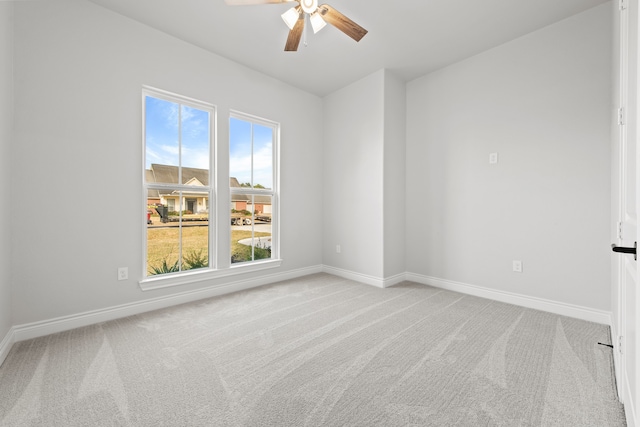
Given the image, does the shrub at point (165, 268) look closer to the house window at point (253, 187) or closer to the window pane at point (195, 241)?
the window pane at point (195, 241)

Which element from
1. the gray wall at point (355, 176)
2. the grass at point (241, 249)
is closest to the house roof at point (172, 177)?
the grass at point (241, 249)

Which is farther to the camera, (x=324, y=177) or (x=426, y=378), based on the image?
(x=324, y=177)

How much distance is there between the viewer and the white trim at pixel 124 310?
85.4 inches

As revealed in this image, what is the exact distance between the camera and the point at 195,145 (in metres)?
3.18

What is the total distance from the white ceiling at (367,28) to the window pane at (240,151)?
0.77 meters

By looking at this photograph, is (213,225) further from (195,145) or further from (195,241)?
(195,145)

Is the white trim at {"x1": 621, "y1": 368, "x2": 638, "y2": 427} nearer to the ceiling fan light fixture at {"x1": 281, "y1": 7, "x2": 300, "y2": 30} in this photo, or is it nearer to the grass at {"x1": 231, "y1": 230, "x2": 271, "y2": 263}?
the ceiling fan light fixture at {"x1": 281, "y1": 7, "x2": 300, "y2": 30}

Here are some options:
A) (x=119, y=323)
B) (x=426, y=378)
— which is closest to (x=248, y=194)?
(x=119, y=323)

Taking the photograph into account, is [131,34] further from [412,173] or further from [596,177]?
[596,177]

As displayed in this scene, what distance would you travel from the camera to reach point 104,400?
4.78 ft

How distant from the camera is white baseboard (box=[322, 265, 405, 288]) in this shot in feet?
11.8

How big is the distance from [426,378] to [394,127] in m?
3.03

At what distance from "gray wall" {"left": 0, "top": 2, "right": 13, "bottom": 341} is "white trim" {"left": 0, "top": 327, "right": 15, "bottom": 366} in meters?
0.04

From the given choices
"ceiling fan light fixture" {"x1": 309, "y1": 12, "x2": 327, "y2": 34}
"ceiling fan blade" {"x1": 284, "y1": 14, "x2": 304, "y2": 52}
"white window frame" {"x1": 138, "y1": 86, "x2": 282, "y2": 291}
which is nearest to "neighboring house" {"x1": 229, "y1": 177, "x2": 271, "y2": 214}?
"white window frame" {"x1": 138, "y1": 86, "x2": 282, "y2": 291}
